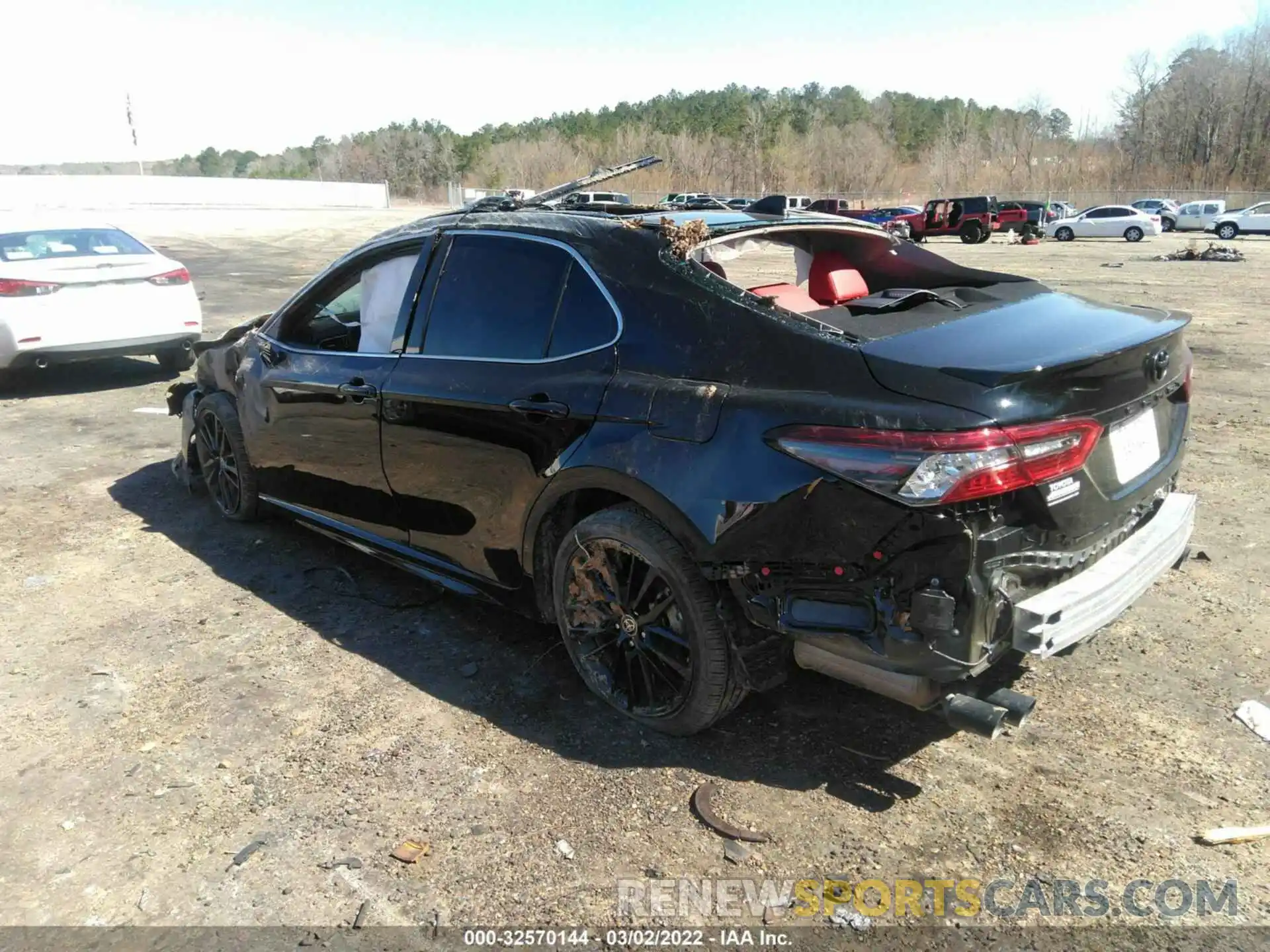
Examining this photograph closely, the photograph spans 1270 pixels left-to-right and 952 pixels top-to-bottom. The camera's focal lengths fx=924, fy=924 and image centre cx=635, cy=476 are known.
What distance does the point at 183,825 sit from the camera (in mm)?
2918

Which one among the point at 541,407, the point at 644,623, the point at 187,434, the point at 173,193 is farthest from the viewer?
the point at 173,193

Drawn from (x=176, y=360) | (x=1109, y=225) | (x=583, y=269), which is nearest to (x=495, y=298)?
(x=583, y=269)

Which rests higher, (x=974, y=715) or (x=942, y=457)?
(x=942, y=457)

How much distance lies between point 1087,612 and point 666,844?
1.42 metres

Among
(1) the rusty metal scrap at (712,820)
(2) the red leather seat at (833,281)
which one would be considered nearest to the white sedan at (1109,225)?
(2) the red leather seat at (833,281)

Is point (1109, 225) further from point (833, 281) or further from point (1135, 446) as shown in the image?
point (1135, 446)

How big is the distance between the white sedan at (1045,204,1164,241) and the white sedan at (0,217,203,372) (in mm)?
40135

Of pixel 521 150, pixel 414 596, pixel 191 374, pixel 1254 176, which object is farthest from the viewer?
pixel 521 150

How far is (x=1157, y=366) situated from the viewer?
3.09 metres

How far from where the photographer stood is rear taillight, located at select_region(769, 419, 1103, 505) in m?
2.45

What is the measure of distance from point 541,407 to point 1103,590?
192cm

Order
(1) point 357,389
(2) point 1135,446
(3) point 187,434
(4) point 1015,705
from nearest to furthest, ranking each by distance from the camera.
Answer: (4) point 1015,705
(2) point 1135,446
(1) point 357,389
(3) point 187,434

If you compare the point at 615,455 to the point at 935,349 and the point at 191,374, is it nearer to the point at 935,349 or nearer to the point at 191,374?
the point at 935,349

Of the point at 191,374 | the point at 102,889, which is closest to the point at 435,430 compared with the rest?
the point at 102,889
